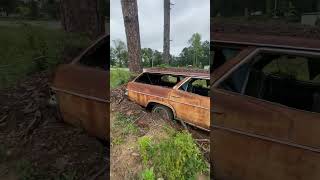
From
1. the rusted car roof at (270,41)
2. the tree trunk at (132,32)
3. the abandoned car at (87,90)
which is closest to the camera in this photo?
the tree trunk at (132,32)

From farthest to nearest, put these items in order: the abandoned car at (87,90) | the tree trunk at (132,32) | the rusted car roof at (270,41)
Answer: the rusted car roof at (270,41), the abandoned car at (87,90), the tree trunk at (132,32)

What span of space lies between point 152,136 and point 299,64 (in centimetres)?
87

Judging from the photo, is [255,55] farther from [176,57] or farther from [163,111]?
[163,111]

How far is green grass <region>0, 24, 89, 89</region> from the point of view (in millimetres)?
2855

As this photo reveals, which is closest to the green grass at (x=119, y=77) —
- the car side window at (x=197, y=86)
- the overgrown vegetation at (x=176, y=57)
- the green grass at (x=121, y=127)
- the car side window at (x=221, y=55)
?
the overgrown vegetation at (x=176, y=57)

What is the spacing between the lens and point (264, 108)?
293 centimetres

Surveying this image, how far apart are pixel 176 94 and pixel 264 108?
468 mm

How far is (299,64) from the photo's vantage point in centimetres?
298

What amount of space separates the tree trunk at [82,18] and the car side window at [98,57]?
0.05m

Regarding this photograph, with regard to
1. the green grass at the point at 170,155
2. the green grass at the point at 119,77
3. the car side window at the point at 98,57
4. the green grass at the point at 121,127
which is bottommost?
the green grass at the point at 170,155

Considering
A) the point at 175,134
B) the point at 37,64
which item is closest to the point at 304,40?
the point at 175,134

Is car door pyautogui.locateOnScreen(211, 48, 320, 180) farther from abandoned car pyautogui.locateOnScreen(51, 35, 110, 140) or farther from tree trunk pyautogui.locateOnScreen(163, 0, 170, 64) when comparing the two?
abandoned car pyautogui.locateOnScreen(51, 35, 110, 140)

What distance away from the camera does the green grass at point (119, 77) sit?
2861 millimetres

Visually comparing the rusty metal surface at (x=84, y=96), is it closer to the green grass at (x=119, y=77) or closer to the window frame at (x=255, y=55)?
the green grass at (x=119, y=77)
